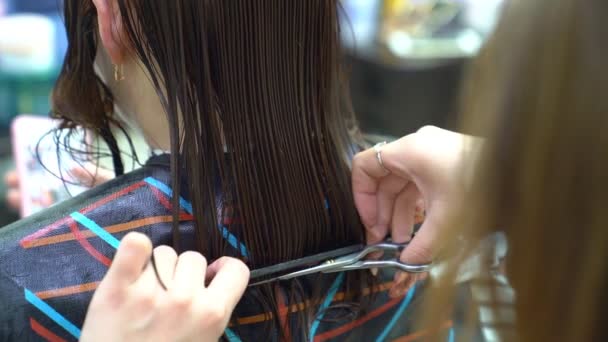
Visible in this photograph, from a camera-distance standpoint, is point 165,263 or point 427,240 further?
point 427,240

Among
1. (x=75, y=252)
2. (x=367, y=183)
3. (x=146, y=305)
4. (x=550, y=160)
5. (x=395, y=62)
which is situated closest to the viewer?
(x=550, y=160)

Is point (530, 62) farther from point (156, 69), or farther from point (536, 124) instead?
point (156, 69)

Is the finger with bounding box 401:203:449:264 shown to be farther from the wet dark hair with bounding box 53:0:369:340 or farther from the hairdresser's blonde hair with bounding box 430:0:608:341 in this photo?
the hairdresser's blonde hair with bounding box 430:0:608:341

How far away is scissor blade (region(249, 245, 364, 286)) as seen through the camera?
679mm

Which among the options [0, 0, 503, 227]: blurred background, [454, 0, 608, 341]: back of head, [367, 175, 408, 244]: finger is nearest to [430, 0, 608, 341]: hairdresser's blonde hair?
[454, 0, 608, 341]: back of head

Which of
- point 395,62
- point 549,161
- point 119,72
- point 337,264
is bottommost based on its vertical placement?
point 337,264

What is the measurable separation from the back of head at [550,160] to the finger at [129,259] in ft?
0.81

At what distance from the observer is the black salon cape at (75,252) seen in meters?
0.62

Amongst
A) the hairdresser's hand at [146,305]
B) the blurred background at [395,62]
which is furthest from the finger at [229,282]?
the blurred background at [395,62]

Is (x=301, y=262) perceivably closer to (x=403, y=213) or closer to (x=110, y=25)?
(x=403, y=213)

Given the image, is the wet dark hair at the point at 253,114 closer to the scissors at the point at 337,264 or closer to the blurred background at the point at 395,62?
the scissors at the point at 337,264

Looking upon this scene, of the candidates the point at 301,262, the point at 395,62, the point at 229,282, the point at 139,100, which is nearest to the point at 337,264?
the point at 301,262

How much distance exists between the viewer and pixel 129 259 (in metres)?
0.51

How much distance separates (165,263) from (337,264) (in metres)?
0.20
